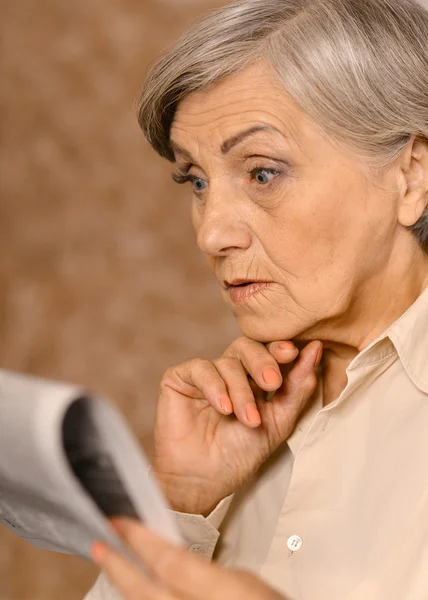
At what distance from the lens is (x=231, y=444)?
149 cm

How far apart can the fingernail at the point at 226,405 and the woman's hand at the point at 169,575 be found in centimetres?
57

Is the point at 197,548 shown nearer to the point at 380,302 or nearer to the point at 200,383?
the point at 200,383

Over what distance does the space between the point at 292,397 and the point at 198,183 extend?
405 mm

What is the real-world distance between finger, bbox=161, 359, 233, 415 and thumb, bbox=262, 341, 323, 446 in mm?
108

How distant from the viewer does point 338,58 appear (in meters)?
1.32

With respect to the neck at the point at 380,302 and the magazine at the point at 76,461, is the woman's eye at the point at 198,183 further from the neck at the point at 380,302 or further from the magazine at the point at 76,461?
the magazine at the point at 76,461

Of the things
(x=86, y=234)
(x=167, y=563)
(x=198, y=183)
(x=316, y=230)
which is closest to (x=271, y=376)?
(x=316, y=230)

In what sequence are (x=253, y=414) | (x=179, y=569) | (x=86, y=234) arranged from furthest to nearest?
1. (x=86, y=234)
2. (x=253, y=414)
3. (x=179, y=569)

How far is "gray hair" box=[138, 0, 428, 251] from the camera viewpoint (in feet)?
4.33

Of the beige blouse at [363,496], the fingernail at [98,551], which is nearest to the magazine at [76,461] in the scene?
the fingernail at [98,551]

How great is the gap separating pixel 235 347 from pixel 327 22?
56 cm

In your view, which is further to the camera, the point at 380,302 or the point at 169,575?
the point at 380,302

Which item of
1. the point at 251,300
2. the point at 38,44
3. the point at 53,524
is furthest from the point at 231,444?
the point at 38,44

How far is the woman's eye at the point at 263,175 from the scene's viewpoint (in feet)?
4.47
